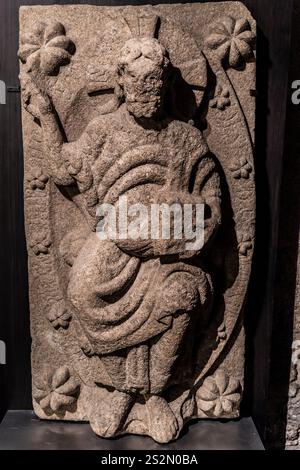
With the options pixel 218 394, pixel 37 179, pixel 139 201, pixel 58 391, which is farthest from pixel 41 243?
pixel 218 394

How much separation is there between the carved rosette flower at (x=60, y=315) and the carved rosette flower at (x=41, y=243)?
18 centimetres

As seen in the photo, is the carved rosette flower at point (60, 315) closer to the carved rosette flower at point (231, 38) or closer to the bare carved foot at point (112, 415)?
the bare carved foot at point (112, 415)

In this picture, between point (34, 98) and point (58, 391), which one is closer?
point (34, 98)

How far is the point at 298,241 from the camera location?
2.00m

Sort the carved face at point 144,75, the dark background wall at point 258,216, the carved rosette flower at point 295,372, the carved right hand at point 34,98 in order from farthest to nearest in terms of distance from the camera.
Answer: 1. the carved rosette flower at point 295,372
2. the dark background wall at point 258,216
3. the carved right hand at point 34,98
4. the carved face at point 144,75

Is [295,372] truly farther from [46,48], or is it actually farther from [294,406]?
[46,48]

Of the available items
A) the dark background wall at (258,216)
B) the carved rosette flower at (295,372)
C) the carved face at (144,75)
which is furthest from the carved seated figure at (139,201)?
the carved rosette flower at (295,372)

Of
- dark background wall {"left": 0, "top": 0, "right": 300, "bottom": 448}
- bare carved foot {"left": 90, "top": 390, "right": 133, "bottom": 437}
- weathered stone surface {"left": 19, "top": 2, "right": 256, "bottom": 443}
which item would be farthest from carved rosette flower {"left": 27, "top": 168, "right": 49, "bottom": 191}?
bare carved foot {"left": 90, "top": 390, "right": 133, "bottom": 437}

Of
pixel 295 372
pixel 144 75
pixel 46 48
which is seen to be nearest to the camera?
pixel 144 75

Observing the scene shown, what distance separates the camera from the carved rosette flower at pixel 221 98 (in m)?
1.70

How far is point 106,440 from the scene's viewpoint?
5.99 ft

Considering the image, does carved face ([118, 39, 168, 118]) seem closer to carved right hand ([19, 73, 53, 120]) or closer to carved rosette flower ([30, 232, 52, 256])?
carved right hand ([19, 73, 53, 120])

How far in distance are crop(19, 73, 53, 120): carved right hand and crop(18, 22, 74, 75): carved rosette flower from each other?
0.13 feet

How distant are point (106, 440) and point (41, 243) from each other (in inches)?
26.4
